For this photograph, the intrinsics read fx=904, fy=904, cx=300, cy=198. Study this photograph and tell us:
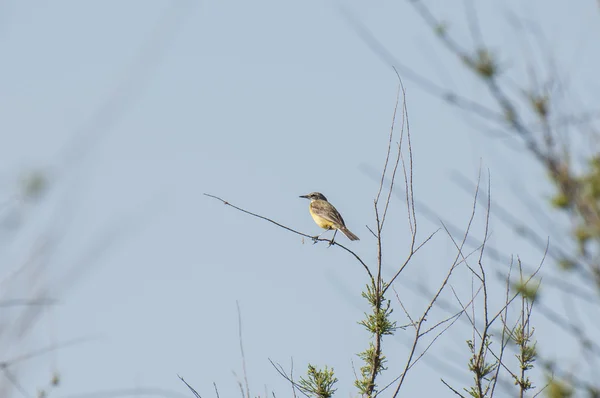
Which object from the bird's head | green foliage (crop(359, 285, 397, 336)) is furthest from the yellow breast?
green foliage (crop(359, 285, 397, 336))

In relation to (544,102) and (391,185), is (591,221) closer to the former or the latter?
(544,102)

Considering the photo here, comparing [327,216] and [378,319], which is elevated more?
[327,216]

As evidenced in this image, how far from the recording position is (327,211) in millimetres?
13859

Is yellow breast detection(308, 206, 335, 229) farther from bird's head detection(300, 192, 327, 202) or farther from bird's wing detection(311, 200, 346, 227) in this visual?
bird's head detection(300, 192, 327, 202)

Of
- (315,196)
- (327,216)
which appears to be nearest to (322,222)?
(327,216)

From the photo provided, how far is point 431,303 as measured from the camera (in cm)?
492

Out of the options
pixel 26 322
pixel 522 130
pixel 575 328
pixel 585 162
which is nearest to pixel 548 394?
pixel 575 328

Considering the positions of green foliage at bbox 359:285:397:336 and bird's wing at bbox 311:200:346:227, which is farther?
bird's wing at bbox 311:200:346:227

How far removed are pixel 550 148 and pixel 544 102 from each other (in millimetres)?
232

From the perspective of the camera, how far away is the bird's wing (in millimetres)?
13413

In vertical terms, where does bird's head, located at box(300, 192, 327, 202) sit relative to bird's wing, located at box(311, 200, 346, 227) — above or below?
above

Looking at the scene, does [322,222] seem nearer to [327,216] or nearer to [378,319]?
[327,216]

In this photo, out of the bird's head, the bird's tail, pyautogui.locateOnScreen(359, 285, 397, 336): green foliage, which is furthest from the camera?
the bird's head

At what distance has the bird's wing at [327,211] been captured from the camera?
13.4 meters
